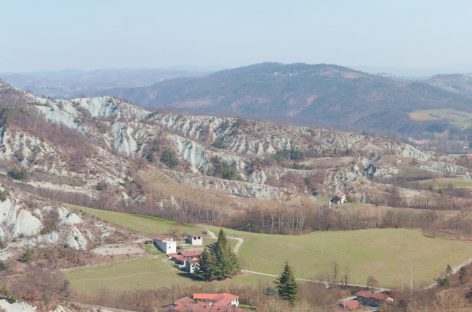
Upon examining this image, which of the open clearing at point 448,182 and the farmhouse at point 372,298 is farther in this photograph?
the open clearing at point 448,182

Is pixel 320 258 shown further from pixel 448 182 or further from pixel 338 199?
pixel 448 182

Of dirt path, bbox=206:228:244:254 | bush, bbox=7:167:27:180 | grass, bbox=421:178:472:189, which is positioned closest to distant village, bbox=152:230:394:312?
dirt path, bbox=206:228:244:254

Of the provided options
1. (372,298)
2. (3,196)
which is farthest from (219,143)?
(372,298)

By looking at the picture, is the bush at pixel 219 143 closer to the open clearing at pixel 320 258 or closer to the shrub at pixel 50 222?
the open clearing at pixel 320 258

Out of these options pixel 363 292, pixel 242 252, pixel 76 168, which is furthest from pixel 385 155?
pixel 363 292

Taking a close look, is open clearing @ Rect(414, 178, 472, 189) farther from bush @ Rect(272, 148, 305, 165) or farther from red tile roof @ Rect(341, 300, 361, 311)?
red tile roof @ Rect(341, 300, 361, 311)

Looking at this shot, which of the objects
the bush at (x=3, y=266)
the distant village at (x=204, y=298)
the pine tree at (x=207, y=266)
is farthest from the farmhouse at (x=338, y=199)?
Result: the bush at (x=3, y=266)
